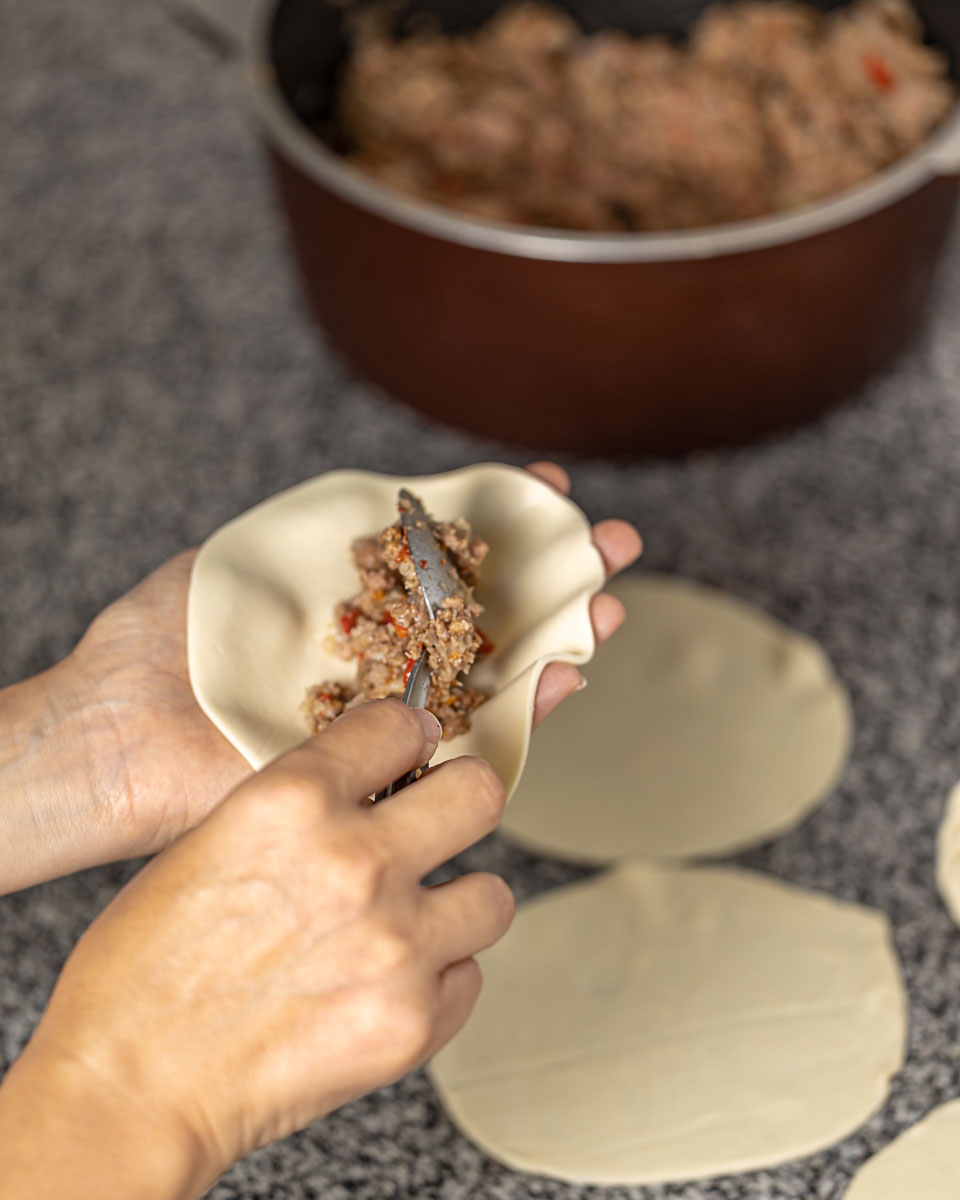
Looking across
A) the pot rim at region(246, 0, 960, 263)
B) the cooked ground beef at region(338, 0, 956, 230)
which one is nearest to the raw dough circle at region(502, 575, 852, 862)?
the pot rim at region(246, 0, 960, 263)

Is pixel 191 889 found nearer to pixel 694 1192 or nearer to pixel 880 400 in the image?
pixel 694 1192

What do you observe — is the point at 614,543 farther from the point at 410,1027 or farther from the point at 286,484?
the point at 286,484

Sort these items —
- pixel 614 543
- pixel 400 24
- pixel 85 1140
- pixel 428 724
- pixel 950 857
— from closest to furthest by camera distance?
1. pixel 85 1140
2. pixel 428 724
3. pixel 614 543
4. pixel 950 857
5. pixel 400 24

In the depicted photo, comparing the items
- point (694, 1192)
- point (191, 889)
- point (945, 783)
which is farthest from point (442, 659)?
point (945, 783)

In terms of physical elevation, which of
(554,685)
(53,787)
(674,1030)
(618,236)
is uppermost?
(618,236)

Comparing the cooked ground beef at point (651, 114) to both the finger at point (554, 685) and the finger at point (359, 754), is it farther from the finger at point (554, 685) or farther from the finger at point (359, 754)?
the finger at point (359, 754)

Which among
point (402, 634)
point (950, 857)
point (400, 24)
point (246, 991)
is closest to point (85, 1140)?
point (246, 991)

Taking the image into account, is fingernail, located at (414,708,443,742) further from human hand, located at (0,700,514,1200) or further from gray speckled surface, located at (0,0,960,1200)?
gray speckled surface, located at (0,0,960,1200)
